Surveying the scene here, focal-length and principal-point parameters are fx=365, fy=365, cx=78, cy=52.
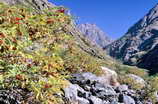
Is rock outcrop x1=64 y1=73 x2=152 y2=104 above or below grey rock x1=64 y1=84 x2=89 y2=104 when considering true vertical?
above

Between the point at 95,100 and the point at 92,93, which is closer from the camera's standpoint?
the point at 95,100

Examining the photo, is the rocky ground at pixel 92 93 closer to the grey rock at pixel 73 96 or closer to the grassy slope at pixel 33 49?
the grey rock at pixel 73 96

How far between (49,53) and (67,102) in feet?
36.3

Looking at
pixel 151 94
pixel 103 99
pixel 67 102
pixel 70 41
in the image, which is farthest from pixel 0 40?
pixel 151 94

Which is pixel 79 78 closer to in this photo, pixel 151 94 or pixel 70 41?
pixel 151 94

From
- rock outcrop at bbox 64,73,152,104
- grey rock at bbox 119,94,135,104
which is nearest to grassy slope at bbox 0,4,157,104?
rock outcrop at bbox 64,73,152,104

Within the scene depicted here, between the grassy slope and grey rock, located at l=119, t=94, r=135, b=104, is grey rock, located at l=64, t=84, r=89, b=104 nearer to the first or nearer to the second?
grey rock, located at l=119, t=94, r=135, b=104

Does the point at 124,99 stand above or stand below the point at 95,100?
above

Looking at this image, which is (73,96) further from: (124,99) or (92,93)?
(124,99)

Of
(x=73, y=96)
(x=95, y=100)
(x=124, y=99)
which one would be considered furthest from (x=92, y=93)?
(x=73, y=96)

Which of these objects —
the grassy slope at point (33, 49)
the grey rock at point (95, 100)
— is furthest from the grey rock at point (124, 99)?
the grassy slope at point (33, 49)

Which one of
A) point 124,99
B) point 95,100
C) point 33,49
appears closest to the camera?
point 33,49

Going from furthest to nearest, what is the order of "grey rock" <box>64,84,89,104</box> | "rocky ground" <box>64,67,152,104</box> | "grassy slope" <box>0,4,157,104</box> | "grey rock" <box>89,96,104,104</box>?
"grey rock" <box>89,96,104,104</box> → "rocky ground" <box>64,67,152,104</box> → "grey rock" <box>64,84,89,104</box> → "grassy slope" <box>0,4,157,104</box>

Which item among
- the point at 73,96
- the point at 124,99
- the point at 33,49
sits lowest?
the point at 33,49
